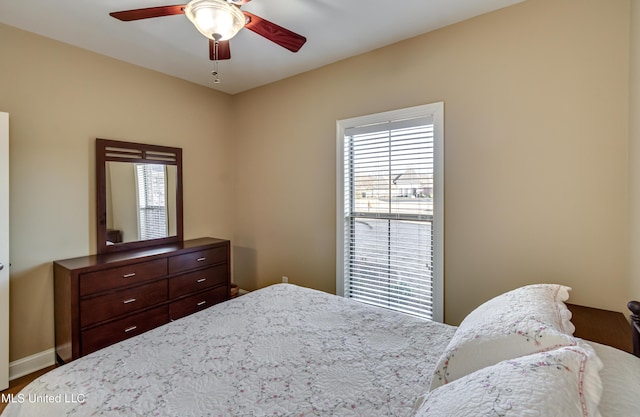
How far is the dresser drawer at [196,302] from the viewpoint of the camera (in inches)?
115

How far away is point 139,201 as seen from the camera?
311 cm

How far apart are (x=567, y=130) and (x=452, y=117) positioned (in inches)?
28.7

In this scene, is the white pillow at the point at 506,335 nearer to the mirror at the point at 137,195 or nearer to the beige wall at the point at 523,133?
the beige wall at the point at 523,133

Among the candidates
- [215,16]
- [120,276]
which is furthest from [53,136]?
[215,16]

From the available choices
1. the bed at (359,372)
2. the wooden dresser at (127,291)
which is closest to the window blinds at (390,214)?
the bed at (359,372)

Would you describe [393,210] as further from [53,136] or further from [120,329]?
[53,136]

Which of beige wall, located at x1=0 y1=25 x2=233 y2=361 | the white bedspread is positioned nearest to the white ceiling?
beige wall, located at x1=0 y1=25 x2=233 y2=361

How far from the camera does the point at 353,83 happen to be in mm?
2867

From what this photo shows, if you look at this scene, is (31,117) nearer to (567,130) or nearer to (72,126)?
(72,126)

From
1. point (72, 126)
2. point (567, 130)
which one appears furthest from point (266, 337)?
point (72, 126)

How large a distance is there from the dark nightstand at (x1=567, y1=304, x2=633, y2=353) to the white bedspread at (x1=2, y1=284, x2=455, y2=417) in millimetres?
679

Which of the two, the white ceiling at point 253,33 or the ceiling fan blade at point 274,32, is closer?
the ceiling fan blade at point 274,32

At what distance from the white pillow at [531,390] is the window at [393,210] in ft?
5.36

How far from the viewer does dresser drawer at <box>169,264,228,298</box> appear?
2904 mm
